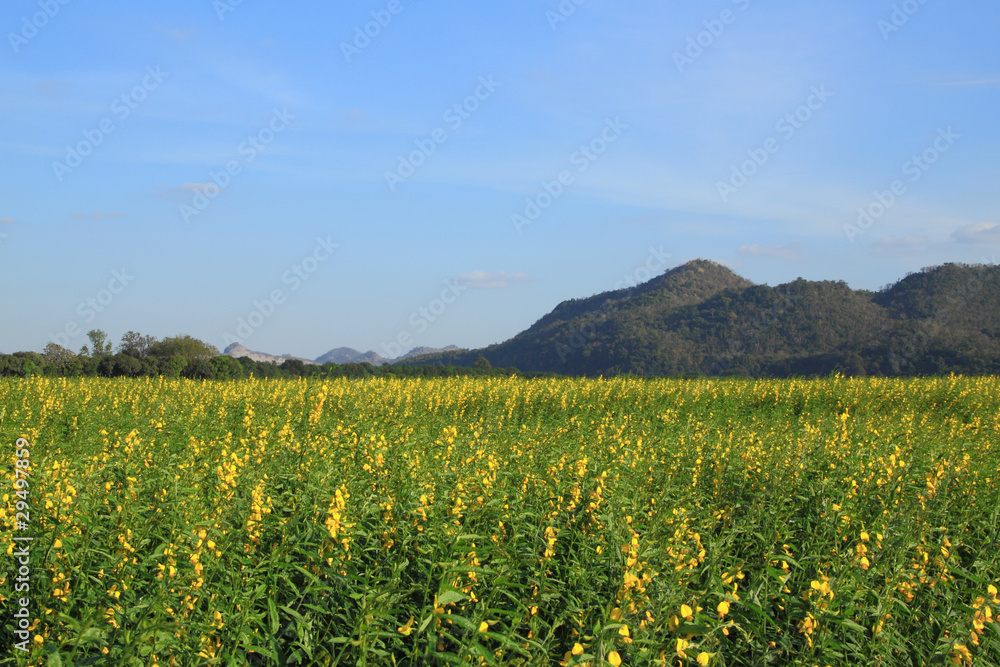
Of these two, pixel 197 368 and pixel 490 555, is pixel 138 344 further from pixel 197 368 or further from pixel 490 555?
pixel 490 555

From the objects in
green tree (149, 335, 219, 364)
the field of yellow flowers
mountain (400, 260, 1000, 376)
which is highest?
mountain (400, 260, 1000, 376)

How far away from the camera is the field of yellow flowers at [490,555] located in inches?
108

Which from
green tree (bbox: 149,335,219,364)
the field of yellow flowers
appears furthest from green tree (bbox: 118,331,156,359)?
the field of yellow flowers

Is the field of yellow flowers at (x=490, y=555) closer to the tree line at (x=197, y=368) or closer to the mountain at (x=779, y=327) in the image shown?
the tree line at (x=197, y=368)

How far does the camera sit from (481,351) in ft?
319

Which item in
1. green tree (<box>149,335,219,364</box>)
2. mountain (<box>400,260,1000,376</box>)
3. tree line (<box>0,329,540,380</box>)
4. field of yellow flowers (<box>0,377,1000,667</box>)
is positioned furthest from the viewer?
mountain (<box>400,260,1000,376</box>)

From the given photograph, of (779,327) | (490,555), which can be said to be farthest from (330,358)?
(490,555)

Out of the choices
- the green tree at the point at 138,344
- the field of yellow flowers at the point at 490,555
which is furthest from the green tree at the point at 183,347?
the field of yellow flowers at the point at 490,555

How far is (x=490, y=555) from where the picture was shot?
3.60m

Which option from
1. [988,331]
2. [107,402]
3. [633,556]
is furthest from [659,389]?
[988,331]

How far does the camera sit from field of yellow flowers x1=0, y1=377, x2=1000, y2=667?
2.75 metres

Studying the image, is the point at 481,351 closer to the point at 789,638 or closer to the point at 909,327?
the point at 909,327

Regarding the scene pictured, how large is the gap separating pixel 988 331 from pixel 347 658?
69482 millimetres

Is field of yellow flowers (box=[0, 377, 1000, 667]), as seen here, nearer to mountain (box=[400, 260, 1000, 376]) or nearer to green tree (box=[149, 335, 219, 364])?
green tree (box=[149, 335, 219, 364])
